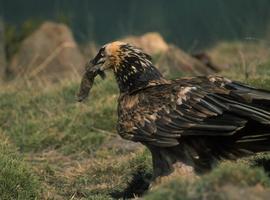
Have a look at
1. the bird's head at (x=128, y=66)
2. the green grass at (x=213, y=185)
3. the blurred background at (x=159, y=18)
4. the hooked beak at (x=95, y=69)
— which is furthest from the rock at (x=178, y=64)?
the green grass at (x=213, y=185)

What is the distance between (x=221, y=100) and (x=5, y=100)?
5.38 metres

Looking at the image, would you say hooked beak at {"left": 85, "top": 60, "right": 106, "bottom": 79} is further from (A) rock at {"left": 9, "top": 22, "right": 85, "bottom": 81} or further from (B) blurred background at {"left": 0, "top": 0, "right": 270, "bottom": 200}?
(A) rock at {"left": 9, "top": 22, "right": 85, "bottom": 81}

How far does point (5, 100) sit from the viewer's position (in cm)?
1184

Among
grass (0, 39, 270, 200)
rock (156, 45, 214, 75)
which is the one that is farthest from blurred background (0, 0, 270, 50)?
grass (0, 39, 270, 200)

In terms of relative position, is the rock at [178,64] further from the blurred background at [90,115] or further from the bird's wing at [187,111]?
the bird's wing at [187,111]

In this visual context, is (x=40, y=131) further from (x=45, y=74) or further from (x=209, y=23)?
(x=209, y=23)

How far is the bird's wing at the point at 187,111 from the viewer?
6.95m

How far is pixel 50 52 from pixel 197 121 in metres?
8.93

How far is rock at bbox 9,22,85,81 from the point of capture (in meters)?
15.3

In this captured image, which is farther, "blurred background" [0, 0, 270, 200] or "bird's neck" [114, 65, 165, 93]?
"bird's neck" [114, 65, 165, 93]

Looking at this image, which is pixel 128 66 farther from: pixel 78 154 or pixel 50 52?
pixel 50 52

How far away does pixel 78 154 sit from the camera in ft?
33.0

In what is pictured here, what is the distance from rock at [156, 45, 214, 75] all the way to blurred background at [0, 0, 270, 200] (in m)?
0.02

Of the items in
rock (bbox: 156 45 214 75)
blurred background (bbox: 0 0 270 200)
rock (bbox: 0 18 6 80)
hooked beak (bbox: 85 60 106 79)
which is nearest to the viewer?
blurred background (bbox: 0 0 270 200)
